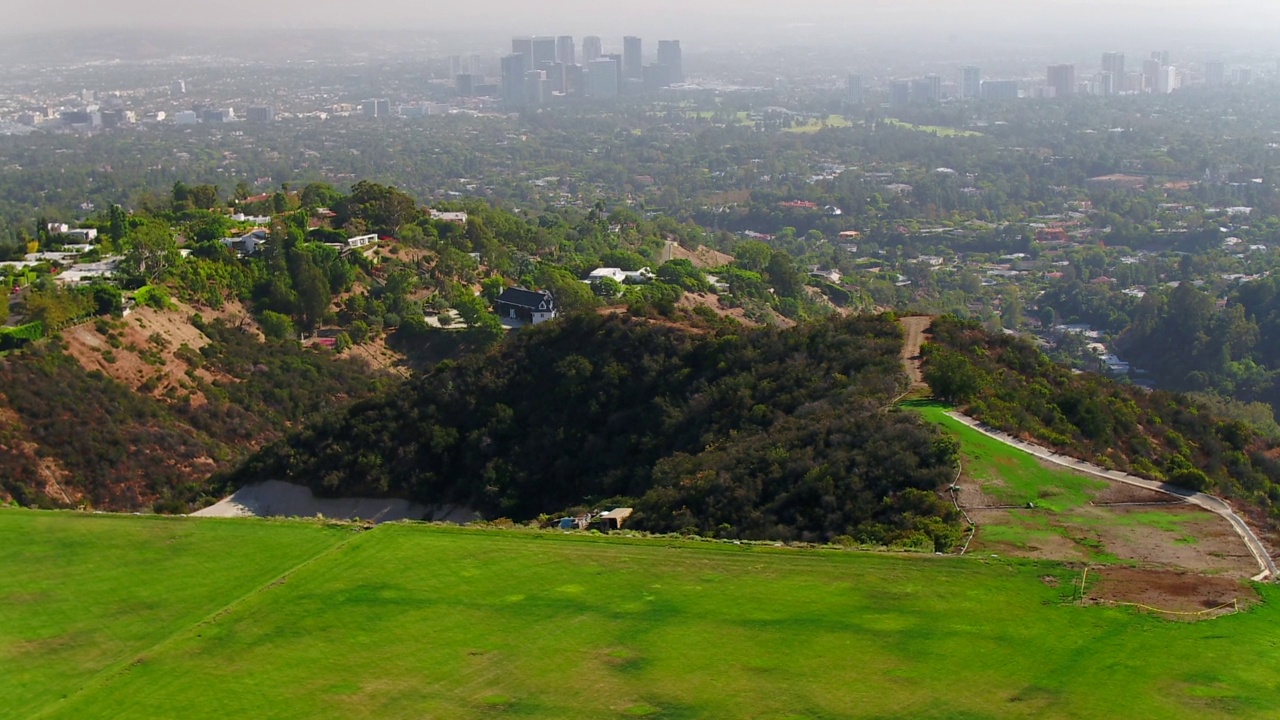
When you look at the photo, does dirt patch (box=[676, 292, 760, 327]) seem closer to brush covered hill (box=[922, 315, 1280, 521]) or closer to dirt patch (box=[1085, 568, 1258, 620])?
brush covered hill (box=[922, 315, 1280, 521])

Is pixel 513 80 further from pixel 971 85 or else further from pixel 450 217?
pixel 450 217

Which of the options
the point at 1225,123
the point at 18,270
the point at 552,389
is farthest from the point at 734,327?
the point at 1225,123

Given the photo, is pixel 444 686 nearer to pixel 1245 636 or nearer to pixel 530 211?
pixel 1245 636

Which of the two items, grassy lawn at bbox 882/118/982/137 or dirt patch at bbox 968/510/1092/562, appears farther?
grassy lawn at bbox 882/118/982/137

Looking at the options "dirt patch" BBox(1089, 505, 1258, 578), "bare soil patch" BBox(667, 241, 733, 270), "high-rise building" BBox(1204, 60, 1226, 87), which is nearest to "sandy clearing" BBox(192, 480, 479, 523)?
"dirt patch" BBox(1089, 505, 1258, 578)

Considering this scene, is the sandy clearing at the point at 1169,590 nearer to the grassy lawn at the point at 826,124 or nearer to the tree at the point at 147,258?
the tree at the point at 147,258

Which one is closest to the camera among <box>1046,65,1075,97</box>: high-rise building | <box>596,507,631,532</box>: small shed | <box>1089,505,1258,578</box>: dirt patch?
<box>1089,505,1258,578</box>: dirt patch

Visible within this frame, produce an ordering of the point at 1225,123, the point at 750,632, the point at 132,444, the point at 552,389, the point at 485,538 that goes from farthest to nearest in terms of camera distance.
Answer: the point at 1225,123, the point at 132,444, the point at 552,389, the point at 485,538, the point at 750,632
